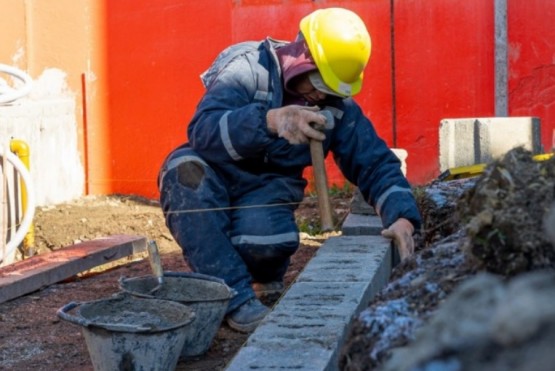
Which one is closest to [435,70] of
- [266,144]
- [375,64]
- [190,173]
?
[375,64]

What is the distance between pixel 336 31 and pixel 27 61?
5.06 meters

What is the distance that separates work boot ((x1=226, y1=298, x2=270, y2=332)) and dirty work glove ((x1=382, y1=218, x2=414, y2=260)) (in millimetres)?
645

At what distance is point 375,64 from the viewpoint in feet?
29.8

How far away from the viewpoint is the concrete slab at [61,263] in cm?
583

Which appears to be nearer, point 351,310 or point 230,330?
point 351,310

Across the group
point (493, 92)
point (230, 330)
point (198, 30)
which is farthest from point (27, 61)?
point (230, 330)

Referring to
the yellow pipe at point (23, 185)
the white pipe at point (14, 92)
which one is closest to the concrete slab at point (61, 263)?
the yellow pipe at point (23, 185)

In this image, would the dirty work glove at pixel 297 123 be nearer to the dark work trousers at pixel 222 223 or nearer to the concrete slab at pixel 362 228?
the dark work trousers at pixel 222 223

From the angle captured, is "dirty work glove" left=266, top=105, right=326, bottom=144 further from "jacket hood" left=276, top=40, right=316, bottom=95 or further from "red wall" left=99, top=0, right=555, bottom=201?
"red wall" left=99, top=0, right=555, bottom=201

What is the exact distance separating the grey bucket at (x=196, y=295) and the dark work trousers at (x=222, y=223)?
219mm

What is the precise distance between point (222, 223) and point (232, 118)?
0.58m

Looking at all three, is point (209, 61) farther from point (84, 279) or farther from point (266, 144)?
point (266, 144)

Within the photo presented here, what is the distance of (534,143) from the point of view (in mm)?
6875

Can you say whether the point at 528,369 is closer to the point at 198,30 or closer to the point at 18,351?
the point at 18,351
